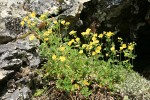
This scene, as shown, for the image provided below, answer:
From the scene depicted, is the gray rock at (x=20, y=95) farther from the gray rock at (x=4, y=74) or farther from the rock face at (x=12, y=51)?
the gray rock at (x=4, y=74)

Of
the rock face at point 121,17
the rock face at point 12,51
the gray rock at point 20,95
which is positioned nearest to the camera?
the gray rock at point 20,95

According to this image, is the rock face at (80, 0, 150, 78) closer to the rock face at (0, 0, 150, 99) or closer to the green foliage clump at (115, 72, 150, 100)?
the rock face at (0, 0, 150, 99)

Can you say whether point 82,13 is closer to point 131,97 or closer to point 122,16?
point 122,16

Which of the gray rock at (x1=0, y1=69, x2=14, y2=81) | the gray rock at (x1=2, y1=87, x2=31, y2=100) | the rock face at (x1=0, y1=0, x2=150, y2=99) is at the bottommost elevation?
the gray rock at (x1=2, y1=87, x2=31, y2=100)

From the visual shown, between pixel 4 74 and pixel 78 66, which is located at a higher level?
pixel 78 66

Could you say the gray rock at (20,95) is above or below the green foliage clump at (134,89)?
below

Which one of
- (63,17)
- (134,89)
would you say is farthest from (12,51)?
(134,89)

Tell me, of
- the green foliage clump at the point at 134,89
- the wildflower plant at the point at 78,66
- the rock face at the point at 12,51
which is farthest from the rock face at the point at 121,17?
the green foliage clump at the point at 134,89

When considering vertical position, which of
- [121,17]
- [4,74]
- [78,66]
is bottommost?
[4,74]

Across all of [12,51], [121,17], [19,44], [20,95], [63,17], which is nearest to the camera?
[20,95]

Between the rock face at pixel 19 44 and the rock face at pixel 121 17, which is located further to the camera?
the rock face at pixel 121 17

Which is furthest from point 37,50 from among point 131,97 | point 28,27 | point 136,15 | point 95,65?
point 136,15

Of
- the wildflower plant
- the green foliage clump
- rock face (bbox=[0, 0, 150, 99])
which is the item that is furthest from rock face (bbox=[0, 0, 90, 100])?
the green foliage clump

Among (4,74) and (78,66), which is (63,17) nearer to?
(78,66)
